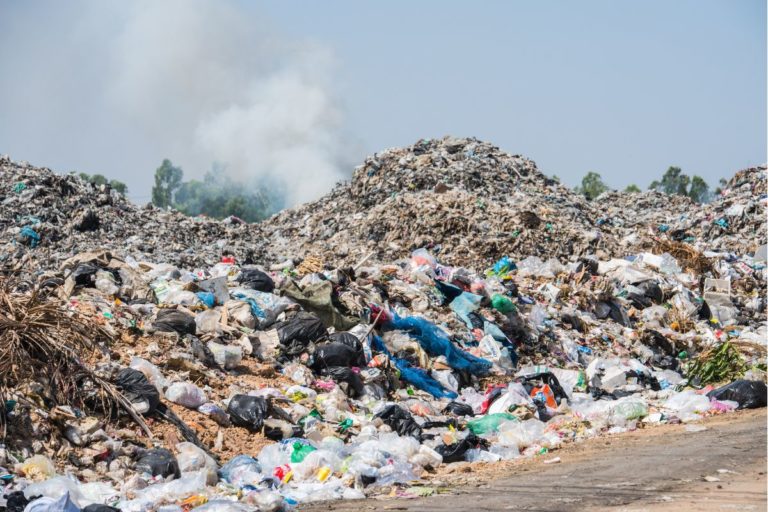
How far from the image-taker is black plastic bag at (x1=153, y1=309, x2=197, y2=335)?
7.07m

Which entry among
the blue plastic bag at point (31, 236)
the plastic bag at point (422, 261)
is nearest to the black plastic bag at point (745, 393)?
the plastic bag at point (422, 261)

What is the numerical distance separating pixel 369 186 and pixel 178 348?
1176 centimetres

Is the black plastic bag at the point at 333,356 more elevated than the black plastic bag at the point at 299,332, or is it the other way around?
the black plastic bag at the point at 299,332

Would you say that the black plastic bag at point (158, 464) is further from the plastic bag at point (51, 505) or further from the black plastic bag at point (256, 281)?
the black plastic bag at point (256, 281)

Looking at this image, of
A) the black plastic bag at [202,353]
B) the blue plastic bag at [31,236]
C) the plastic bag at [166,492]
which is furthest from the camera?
the blue plastic bag at [31,236]

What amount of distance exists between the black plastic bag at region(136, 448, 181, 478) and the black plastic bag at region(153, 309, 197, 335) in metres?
→ 2.05

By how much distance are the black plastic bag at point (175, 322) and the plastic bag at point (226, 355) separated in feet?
0.92

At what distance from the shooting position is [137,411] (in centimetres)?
558

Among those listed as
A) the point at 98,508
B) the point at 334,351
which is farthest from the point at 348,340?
the point at 98,508

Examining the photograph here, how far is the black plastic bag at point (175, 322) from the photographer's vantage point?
7066 millimetres

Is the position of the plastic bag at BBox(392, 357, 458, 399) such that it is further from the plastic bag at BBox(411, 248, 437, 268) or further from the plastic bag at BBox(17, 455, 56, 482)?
the plastic bag at BBox(17, 455, 56, 482)

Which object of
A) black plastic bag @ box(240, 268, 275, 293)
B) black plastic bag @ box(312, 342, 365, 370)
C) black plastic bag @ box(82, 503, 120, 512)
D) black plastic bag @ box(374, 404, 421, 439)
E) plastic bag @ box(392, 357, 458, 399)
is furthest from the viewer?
black plastic bag @ box(240, 268, 275, 293)

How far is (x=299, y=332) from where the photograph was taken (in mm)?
7617

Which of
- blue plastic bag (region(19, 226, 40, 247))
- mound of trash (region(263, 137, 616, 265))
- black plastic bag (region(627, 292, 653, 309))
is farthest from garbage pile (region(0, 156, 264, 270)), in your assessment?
black plastic bag (region(627, 292, 653, 309))
